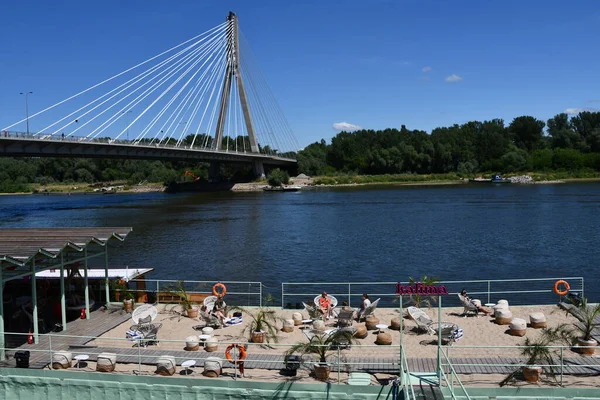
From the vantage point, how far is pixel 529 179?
11381 cm

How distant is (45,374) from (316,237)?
30954 mm

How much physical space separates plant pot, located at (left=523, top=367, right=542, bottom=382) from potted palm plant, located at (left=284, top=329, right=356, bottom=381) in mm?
3703

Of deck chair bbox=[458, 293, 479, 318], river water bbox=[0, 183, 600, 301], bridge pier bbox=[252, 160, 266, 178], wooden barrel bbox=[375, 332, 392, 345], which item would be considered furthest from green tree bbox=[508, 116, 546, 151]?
wooden barrel bbox=[375, 332, 392, 345]

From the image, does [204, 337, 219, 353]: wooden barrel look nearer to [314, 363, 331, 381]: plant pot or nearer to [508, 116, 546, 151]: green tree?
[314, 363, 331, 381]: plant pot

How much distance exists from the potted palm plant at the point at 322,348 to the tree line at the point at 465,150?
110 m

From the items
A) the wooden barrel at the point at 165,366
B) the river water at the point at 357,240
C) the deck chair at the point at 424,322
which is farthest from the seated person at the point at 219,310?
the river water at the point at 357,240

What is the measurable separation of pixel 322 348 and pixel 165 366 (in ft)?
10.7

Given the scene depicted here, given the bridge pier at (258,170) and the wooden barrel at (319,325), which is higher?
the bridge pier at (258,170)

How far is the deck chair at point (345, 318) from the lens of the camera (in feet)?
47.4

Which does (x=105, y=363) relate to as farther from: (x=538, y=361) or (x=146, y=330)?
(x=538, y=361)

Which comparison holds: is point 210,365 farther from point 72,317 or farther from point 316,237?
point 316,237

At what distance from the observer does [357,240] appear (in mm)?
39812

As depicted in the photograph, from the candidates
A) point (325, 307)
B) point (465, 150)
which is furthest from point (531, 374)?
point (465, 150)

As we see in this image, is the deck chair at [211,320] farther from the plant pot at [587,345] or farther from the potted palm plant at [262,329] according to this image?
the plant pot at [587,345]
